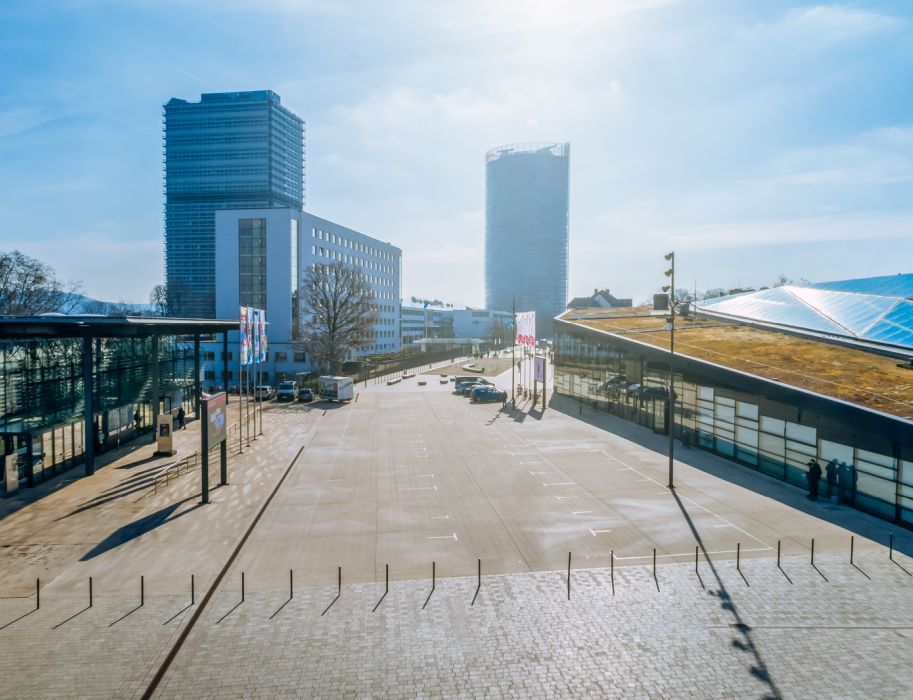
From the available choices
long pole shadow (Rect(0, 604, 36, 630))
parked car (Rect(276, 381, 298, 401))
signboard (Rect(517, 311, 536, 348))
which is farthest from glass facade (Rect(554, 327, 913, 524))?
parked car (Rect(276, 381, 298, 401))

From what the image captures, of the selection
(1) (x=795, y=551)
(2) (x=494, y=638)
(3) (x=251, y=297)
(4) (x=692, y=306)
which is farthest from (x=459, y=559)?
(3) (x=251, y=297)

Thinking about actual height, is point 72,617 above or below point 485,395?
below

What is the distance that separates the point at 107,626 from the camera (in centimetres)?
1280

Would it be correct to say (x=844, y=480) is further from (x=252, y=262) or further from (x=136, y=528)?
(x=252, y=262)

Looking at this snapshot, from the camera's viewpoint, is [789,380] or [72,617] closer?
[72,617]

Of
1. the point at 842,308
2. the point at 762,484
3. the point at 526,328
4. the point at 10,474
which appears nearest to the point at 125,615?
the point at 10,474

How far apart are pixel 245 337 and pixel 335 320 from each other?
3759 centimetres

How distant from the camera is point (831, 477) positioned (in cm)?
2267

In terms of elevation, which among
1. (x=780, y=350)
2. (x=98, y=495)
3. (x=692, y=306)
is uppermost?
(x=692, y=306)

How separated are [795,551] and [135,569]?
62.3 ft

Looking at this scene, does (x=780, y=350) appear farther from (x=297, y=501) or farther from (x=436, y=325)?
(x=436, y=325)

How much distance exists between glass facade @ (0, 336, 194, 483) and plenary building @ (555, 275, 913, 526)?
30.7 meters

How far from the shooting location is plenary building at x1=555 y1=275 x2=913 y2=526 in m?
21.0

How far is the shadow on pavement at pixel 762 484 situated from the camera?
62.4 ft
